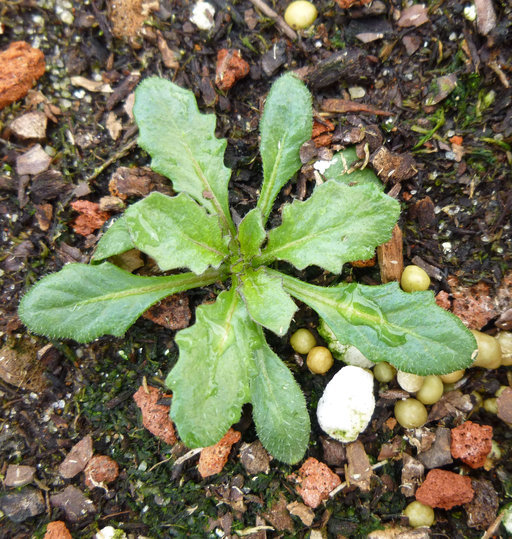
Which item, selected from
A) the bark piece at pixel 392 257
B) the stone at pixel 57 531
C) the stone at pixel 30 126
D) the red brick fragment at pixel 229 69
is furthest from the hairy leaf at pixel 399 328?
the stone at pixel 30 126

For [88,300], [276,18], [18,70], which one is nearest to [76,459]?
[88,300]

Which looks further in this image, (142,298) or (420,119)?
(420,119)


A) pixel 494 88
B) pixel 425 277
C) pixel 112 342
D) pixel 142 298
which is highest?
pixel 494 88

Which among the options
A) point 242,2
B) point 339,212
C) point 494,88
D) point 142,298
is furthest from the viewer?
point 242,2

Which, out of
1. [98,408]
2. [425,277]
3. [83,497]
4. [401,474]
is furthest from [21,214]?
[401,474]

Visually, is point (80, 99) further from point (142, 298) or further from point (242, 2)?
point (142, 298)
